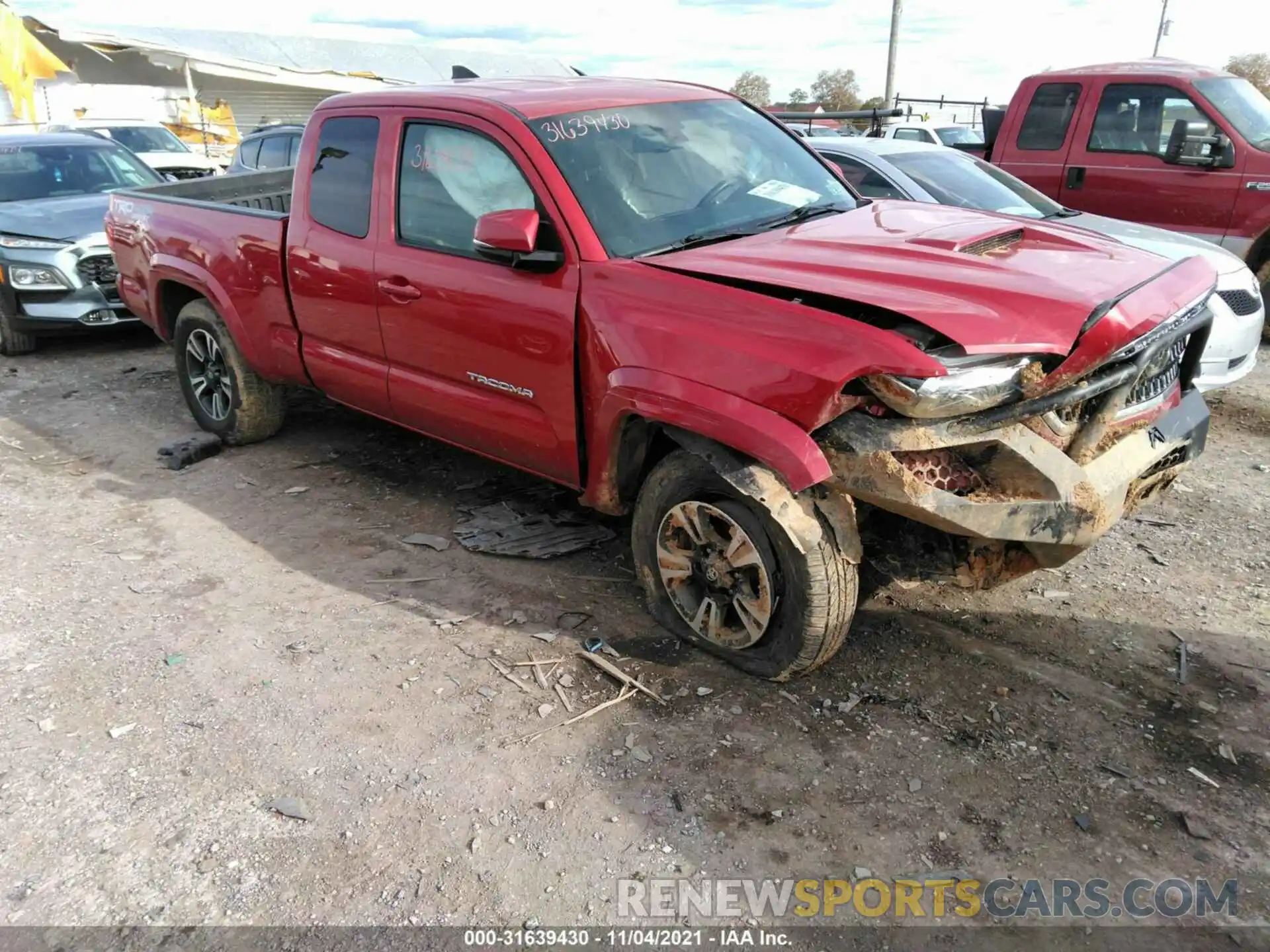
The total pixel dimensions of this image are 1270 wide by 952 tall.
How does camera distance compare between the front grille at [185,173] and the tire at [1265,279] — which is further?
the front grille at [185,173]

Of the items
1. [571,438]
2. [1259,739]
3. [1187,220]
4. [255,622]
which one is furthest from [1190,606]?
[1187,220]

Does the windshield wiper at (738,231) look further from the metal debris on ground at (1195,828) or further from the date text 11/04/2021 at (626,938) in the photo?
the metal debris on ground at (1195,828)

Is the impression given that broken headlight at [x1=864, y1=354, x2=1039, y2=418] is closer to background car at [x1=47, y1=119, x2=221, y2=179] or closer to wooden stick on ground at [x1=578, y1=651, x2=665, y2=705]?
wooden stick on ground at [x1=578, y1=651, x2=665, y2=705]

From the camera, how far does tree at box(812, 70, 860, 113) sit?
5322 centimetres

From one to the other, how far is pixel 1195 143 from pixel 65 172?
10.0 m

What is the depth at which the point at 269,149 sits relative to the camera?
11406 mm

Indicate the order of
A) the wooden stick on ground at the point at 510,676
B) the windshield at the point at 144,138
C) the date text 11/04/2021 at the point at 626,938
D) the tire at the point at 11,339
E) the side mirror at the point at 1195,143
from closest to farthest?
the date text 11/04/2021 at the point at 626,938
the wooden stick on ground at the point at 510,676
the side mirror at the point at 1195,143
the tire at the point at 11,339
the windshield at the point at 144,138

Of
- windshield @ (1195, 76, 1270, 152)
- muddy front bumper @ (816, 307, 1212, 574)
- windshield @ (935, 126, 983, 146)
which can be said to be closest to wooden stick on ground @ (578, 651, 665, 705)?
muddy front bumper @ (816, 307, 1212, 574)

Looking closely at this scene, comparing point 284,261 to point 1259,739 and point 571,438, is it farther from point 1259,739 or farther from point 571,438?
point 1259,739

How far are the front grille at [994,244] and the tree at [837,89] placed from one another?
53.2m

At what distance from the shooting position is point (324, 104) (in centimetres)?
462

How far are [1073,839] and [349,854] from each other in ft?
6.71

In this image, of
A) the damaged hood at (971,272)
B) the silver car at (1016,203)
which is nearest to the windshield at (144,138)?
the silver car at (1016,203)

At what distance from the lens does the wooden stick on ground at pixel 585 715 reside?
3.11 metres
